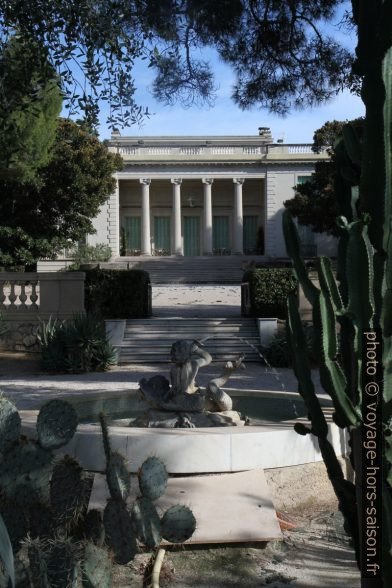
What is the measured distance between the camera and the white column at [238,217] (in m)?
46.2

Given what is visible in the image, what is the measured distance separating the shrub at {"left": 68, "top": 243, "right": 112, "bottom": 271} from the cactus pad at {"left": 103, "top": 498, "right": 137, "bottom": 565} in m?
31.4

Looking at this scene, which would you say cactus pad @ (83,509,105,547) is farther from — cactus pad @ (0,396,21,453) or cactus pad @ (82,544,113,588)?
cactus pad @ (0,396,21,453)

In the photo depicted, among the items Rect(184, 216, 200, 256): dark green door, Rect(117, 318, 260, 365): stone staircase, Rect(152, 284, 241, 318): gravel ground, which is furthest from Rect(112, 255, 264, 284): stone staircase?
Rect(117, 318, 260, 365): stone staircase

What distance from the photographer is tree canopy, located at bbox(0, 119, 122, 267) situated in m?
28.5

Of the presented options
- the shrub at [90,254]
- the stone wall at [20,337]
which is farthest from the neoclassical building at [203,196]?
the stone wall at [20,337]

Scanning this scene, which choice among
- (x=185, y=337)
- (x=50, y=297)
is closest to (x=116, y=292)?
(x=50, y=297)

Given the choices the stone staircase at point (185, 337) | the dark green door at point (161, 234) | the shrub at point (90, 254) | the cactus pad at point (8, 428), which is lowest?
the stone staircase at point (185, 337)

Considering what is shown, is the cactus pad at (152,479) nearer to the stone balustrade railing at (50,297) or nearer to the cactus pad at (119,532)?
the cactus pad at (119,532)

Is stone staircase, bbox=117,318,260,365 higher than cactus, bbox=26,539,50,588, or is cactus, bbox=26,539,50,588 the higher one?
cactus, bbox=26,539,50,588

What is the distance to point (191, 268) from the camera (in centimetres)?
3931

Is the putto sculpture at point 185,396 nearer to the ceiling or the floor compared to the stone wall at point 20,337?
nearer to the ceiling

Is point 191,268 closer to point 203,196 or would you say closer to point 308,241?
point 308,241

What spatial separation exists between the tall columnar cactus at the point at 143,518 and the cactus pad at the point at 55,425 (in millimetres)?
Answer: 188

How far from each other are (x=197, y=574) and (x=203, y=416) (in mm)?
2395
